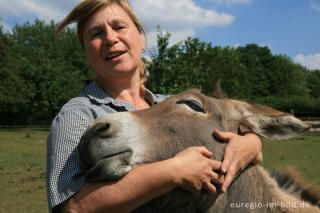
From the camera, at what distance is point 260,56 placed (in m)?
59.4

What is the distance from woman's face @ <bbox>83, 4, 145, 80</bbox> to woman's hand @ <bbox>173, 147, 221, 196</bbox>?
41.4 inches

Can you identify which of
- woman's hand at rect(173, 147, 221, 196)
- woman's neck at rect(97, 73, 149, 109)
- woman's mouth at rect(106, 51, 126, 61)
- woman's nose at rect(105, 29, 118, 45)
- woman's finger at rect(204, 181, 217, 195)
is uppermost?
woman's nose at rect(105, 29, 118, 45)

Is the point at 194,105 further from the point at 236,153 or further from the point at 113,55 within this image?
the point at 113,55

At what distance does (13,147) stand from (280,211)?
68.9ft

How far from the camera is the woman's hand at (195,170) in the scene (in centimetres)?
190

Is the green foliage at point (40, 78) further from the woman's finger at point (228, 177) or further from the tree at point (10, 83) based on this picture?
the woman's finger at point (228, 177)

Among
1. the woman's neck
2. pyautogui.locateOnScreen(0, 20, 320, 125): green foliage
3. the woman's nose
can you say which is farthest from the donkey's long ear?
pyautogui.locateOnScreen(0, 20, 320, 125): green foliage

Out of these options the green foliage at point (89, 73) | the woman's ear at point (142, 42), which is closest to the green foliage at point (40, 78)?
the green foliage at point (89, 73)

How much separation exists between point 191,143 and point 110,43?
1.16m

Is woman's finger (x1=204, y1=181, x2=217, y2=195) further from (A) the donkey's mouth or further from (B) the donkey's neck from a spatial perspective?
(A) the donkey's mouth

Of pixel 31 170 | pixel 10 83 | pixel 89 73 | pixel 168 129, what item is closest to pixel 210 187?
pixel 168 129

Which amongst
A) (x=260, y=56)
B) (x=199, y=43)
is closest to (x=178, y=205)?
(x=199, y=43)

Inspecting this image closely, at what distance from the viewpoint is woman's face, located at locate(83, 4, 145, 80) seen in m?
2.49

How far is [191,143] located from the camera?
2230 mm
